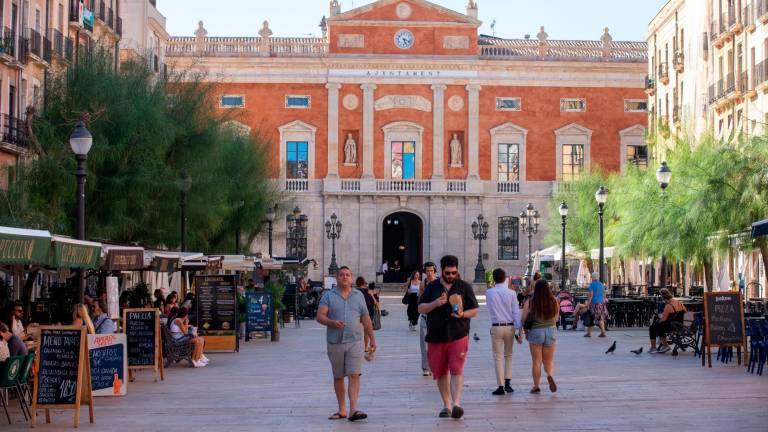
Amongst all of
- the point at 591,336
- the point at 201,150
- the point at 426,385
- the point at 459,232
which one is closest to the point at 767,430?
the point at 426,385

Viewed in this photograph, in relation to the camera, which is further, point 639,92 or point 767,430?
point 639,92

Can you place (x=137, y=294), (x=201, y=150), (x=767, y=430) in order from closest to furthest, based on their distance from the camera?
(x=767, y=430) → (x=137, y=294) → (x=201, y=150)

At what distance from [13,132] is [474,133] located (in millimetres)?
36189

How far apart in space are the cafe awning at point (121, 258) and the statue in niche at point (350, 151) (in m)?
47.1

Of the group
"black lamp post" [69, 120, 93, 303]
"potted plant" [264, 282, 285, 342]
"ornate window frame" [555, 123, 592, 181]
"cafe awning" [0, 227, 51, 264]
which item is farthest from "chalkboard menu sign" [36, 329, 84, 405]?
"ornate window frame" [555, 123, 592, 181]

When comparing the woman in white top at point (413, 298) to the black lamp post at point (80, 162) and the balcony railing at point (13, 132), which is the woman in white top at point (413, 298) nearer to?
the black lamp post at point (80, 162)

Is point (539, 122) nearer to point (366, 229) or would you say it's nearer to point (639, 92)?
point (639, 92)

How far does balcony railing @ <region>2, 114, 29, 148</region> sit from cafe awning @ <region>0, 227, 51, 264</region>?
21.2 metres

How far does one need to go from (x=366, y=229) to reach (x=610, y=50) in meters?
16.1

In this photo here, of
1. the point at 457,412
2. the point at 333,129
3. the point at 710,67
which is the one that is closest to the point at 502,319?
the point at 457,412

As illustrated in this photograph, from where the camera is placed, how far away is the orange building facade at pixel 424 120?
68438 mm

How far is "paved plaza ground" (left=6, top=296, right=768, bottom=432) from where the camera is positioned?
45.9 ft

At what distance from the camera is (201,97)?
120 ft

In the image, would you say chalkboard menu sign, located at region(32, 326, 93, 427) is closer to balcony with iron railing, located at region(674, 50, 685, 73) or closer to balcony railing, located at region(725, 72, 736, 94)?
balcony railing, located at region(725, 72, 736, 94)
